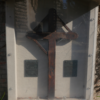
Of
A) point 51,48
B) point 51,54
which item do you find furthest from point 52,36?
point 51,54

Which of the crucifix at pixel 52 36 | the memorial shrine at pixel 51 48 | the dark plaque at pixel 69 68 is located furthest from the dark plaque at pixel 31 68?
the dark plaque at pixel 69 68

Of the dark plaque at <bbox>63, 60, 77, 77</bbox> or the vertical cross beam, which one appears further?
the dark plaque at <bbox>63, 60, 77, 77</bbox>

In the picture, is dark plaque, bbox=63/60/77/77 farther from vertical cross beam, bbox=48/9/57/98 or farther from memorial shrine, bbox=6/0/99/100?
vertical cross beam, bbox=48/9/57/98

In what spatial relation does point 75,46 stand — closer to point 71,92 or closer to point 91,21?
point 91,21

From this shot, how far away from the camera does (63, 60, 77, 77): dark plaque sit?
2070 mm

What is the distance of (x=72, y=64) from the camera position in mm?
2076

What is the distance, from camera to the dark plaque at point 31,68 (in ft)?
6.68

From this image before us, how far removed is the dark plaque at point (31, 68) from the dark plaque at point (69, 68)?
0.56 metres

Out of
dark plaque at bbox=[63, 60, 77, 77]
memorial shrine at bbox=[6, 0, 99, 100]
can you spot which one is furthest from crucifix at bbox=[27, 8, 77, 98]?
dark plaque at bbox=[63, 60, 77, 77]

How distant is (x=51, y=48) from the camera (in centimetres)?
198

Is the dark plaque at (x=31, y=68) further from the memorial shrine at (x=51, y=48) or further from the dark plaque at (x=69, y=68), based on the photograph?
the dark plaque at (x=69, y=68)

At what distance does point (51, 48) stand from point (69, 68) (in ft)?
1.75

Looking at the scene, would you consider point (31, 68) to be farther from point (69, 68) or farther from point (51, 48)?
point (69, 68)

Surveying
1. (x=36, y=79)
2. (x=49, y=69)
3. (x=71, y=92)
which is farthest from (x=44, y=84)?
(x=71, y=92)
